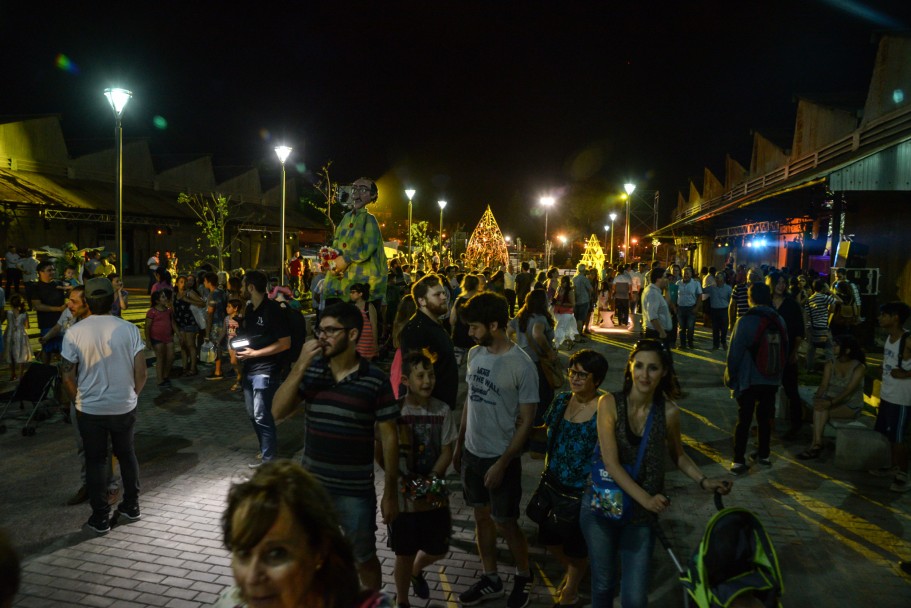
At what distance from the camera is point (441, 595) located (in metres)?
4.35

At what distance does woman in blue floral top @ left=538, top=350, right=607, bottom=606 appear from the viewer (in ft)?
12.5

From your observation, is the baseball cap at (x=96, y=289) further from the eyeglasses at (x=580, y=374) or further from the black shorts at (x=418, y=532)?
the eyeglasses at (x=580, y=374)

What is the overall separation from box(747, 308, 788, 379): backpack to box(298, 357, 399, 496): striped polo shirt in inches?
184

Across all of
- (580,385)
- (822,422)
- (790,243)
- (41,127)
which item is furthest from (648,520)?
(41,127)

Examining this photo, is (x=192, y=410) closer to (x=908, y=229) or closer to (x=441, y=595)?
(x=441, y=595)

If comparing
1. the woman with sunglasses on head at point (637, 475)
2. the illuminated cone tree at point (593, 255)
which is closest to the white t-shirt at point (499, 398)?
the woman with sunglasses on head at point (637, 475)

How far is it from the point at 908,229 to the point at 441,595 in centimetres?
1457

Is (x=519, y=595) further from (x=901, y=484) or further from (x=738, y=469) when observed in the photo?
(x=901, y=484)

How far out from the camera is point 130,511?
542 cm

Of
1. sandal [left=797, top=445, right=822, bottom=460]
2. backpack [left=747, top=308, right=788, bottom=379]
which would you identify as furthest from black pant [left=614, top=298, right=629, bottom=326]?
backpack [left=747, top=308, right=788, bottom=379]

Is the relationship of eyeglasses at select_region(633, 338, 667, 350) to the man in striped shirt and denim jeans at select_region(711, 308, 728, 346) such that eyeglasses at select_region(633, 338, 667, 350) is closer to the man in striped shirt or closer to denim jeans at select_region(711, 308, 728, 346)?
the man in striped shirt

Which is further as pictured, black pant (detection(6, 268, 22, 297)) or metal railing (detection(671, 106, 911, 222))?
black pant (detection(6, 268, 22, 297))

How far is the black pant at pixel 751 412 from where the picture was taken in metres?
6.82

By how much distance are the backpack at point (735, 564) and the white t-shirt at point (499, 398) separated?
5.02 feet
